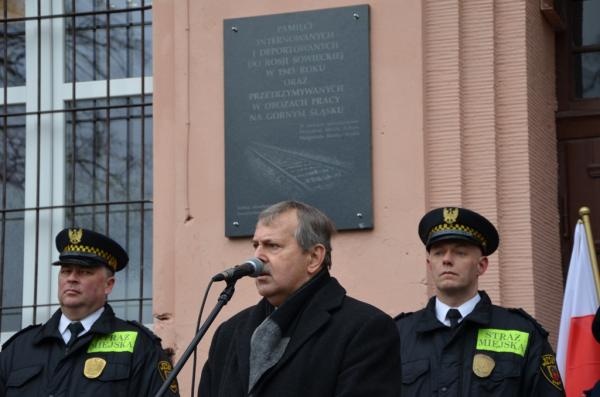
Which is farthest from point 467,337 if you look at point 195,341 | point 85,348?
point 195,341

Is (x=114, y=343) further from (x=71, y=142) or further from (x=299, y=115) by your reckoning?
(x=71, y=142)

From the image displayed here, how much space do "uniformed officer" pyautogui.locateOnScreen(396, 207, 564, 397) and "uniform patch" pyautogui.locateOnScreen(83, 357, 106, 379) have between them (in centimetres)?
148

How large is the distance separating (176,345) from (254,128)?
1303mm

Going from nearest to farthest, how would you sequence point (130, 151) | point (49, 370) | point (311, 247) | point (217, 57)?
point (311, 247) → point (49, 370) → point (217, 57) → point (130, 151)

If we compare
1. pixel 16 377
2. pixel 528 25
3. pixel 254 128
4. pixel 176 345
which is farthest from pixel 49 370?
pixel 528 25

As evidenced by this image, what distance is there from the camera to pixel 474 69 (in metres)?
8.67

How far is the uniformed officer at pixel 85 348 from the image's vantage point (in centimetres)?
766

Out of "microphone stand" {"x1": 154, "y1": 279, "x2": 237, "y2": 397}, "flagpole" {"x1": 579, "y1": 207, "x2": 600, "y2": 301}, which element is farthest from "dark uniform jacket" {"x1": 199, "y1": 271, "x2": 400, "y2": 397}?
"flagpole" {"x1": 579, "y1": 207, "x2": 600, "y2": 301}

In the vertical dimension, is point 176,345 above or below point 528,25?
below

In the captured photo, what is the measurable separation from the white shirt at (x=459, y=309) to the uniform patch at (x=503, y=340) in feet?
0.36

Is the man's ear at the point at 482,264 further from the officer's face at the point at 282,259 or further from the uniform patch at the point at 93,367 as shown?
the uniform patch at the point at 93,367

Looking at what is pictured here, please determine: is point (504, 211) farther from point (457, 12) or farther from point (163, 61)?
point (163, 61)

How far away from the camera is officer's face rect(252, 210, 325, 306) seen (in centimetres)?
589

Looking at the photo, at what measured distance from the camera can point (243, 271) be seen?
18.6 feet
